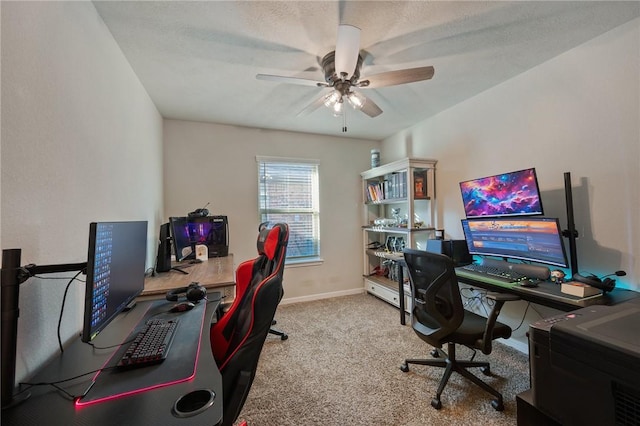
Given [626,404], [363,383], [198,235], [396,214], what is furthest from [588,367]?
[396,214]

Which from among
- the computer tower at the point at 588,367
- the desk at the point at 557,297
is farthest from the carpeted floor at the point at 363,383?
the computer tower at the point at 588,367

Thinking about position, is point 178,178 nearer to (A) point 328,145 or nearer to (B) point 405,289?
(A) point 328,145

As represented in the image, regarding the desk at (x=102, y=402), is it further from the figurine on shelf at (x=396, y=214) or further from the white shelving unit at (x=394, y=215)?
the figurine on shelf at (x=396, y=214)

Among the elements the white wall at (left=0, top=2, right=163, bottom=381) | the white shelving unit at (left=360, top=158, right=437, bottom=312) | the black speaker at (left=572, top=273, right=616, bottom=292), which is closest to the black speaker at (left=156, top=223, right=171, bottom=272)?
the white wall at (left=0, top=2, right=163, bottom=381)

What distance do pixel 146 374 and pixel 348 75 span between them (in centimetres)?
191

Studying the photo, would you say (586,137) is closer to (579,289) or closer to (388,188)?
(579,289)

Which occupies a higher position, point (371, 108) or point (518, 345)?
point (371, 108)

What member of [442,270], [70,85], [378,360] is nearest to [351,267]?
[378,360]

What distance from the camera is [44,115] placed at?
971 mm

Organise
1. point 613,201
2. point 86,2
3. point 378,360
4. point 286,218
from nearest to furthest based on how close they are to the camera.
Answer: point 86,2, point 613,201, point 378,360, point 286,218

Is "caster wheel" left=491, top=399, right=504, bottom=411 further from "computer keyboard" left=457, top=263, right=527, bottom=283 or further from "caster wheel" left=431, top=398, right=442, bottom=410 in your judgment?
"computer keyboard" left=457, top=263, right=527, bottom=283

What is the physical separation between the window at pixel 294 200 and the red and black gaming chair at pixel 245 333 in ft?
7.57

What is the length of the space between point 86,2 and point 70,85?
0.58 meters

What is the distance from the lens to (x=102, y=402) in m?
0.71
